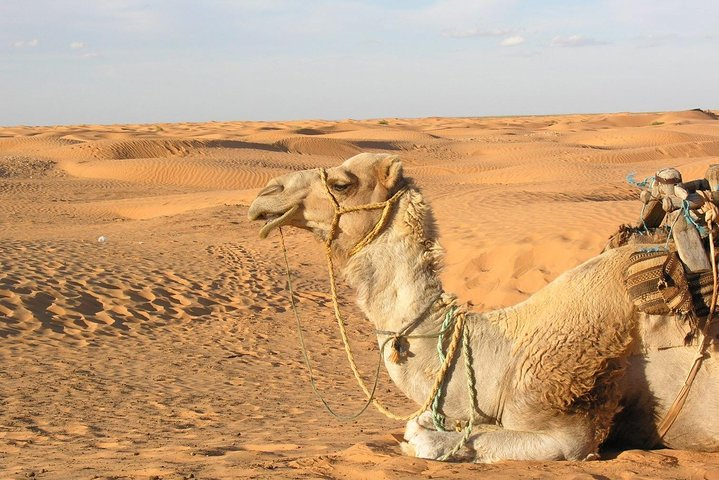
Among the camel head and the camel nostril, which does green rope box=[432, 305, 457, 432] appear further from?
the camel nostril

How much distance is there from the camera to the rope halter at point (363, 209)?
4.12 metres

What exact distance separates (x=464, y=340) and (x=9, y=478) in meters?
2.47

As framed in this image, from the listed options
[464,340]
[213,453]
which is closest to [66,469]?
[213,453]

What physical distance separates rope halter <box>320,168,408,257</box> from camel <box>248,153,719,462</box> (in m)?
0.02

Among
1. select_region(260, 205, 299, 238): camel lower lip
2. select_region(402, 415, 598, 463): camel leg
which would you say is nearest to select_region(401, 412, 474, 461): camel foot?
select_region(402, 415, 598, 463): camel leg

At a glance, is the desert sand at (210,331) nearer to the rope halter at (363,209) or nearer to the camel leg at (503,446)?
the camel leg at (503,446)

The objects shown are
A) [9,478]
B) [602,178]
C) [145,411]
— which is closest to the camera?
[9,478]

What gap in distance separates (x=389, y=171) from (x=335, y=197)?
29cm

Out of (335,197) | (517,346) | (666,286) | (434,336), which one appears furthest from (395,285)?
(666,286)

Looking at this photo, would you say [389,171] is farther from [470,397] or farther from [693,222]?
[693,222]

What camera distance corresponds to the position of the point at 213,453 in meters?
4.94

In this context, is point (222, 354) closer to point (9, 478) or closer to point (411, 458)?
point (9, 478)

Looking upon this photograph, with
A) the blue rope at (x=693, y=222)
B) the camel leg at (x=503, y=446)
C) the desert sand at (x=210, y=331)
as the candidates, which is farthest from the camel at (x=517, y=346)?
the blue rope at (x=693, y=222)

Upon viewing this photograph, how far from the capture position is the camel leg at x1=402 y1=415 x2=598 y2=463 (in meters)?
3.91
